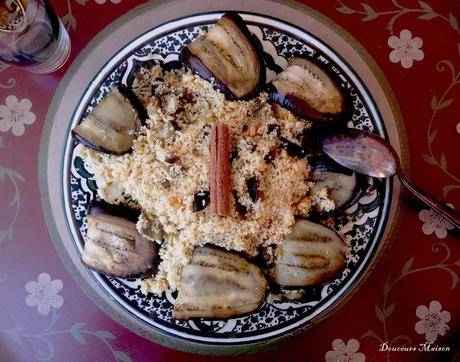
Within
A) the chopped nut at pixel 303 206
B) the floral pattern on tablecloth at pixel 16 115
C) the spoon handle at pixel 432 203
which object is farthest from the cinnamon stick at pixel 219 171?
the floral pattern on tablecloth at pixel 16 115

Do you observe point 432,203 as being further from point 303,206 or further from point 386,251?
point 303,206

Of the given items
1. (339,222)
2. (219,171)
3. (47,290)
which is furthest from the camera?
(47,290)

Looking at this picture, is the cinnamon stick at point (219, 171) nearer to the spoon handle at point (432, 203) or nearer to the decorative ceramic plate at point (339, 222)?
the decorative ceramic plate at point (339, 222)

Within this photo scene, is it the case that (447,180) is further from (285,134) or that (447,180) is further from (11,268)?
(11,268)

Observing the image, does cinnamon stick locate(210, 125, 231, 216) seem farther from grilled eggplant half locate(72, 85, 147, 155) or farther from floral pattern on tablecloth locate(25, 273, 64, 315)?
floral pattern on tablecloth locate(25, 273, 64, 315)

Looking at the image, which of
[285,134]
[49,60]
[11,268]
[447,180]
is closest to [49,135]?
[49,60]

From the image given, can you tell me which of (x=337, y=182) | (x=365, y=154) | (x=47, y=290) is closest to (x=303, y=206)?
(x=337, y=182)

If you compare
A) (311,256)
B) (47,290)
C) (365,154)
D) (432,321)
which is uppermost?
(365,154)
